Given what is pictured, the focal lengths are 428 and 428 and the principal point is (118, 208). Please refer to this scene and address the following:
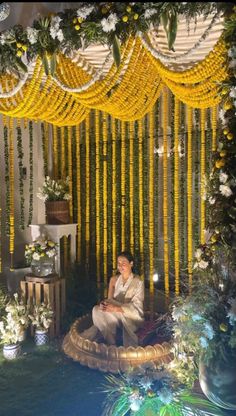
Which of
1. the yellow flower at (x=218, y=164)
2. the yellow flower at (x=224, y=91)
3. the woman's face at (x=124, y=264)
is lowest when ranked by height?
the woman's face at (x=124, y=264)

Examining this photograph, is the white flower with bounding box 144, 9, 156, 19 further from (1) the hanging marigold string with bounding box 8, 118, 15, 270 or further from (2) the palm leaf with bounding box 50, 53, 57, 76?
(1) the hanging marigold string with bounding box 8, 118, 15, 270

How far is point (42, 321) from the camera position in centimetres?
484

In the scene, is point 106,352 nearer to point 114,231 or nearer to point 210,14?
point 114,231

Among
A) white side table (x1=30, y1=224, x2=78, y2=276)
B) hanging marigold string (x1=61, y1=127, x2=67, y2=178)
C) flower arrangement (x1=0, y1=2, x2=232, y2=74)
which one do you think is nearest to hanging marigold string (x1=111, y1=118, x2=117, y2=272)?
white side table (x1=30, y1=224, x2=78, y2=276)

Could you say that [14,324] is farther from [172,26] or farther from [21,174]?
[172,26]

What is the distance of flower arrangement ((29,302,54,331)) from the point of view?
4.82 m

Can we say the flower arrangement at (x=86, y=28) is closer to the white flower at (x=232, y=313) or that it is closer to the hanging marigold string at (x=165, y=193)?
the white flower at (x=232, y=313)

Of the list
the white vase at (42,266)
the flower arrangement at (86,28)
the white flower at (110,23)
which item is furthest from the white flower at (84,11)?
the white vase at (42,266)

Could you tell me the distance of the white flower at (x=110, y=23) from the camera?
9.21 ft

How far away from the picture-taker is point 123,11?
280cm

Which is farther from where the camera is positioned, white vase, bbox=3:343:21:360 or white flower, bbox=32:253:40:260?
white flower, bbox=32:253:40:260

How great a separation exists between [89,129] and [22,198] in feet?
4.47

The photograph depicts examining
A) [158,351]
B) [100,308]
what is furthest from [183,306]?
[100,308]

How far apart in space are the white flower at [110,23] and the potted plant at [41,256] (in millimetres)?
2860
